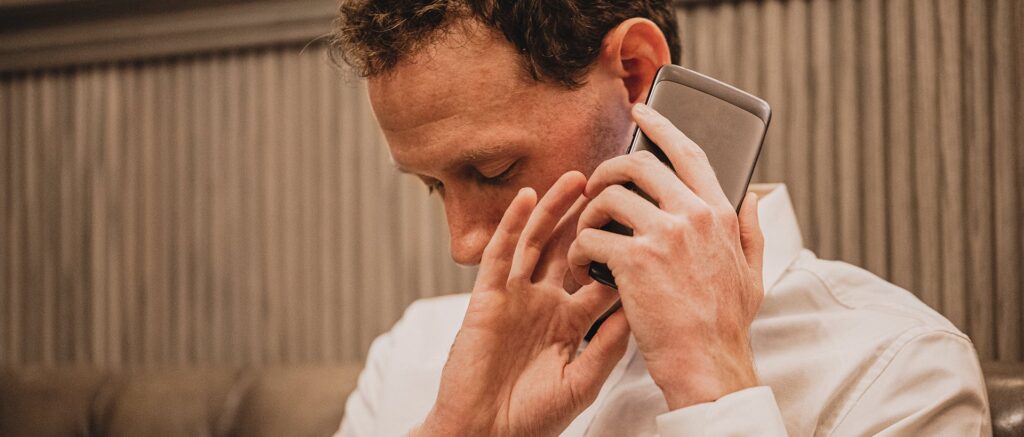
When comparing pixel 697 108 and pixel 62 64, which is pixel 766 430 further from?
pixel 62 64

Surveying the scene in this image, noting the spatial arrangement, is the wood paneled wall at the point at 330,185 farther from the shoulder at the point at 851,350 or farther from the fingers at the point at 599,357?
the fingers at the point at 599,357

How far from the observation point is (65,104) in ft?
5.32

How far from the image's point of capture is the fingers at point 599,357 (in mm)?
633

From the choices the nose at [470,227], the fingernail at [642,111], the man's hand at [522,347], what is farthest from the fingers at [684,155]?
the nose at [470,227]

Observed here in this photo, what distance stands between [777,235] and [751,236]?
11.2 inches

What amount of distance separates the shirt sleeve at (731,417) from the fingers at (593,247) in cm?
12

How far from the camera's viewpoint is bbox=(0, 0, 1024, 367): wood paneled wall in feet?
3.76

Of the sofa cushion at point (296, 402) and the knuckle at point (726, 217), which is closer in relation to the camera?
the knuckle at point (726, 217)

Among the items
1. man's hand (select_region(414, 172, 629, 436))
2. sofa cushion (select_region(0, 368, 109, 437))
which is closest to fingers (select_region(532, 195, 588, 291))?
man's hand (select_region(414, 172, 629, 436))

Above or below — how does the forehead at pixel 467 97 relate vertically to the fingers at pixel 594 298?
above

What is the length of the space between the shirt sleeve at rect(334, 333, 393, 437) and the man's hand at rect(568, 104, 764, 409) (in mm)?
580

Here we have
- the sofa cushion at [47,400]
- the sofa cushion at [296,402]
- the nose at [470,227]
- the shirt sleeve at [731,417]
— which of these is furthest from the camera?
the sofa cushion at [47,400]

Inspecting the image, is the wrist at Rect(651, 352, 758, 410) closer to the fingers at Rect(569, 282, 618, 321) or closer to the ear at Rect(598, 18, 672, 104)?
the fingers at Rect(569, 282, 618, 321)

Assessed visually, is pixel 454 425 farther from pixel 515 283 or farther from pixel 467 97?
pixel 467 97
